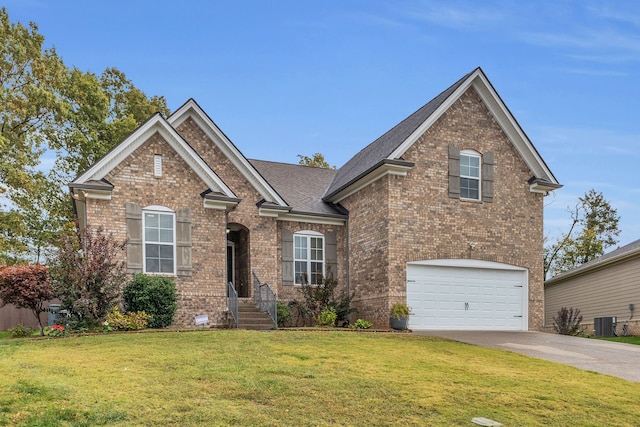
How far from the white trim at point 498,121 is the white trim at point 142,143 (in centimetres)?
611

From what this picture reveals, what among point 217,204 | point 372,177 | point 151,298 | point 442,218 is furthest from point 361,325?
point 151,298

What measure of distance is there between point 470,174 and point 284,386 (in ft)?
42.5

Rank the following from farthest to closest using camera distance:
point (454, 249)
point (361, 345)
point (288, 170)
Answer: point (288, 170), point (454, 249), point (361, 345)

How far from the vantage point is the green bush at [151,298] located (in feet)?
50.9

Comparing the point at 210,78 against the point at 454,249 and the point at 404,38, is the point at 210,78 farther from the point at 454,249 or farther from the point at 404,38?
the point at 454,249

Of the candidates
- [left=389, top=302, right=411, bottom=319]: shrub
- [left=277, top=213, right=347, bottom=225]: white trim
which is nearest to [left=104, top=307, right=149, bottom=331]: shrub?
[left=277, top=213, right=347, bottom=225]: white trim

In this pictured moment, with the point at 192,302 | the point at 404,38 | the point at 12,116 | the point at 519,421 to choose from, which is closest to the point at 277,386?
the point at 519,421

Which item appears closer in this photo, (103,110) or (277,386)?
(277,386)

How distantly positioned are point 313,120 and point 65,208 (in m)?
14.3

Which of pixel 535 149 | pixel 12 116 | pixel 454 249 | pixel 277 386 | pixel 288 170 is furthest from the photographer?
pixel 12 116

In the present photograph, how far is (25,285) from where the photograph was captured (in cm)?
1525

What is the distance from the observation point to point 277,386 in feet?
28.9

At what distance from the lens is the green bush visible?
15516 millimetres

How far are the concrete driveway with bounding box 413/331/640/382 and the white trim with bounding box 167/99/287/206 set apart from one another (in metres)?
6.80
